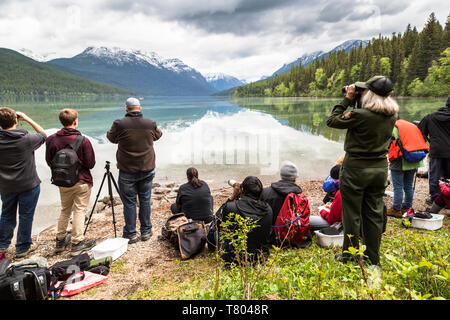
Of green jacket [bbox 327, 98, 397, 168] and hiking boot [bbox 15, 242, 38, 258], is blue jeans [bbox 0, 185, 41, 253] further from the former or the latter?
green jacket [bbox 327, 98, 397, 168]

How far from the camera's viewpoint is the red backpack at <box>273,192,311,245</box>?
4.09 metres

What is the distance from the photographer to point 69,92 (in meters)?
163

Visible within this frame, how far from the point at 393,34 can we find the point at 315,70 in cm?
2927

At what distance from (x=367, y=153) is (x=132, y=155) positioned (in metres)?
3.91

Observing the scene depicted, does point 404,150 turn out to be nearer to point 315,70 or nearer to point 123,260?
point 123,260

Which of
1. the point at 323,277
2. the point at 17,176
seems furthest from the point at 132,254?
the point at 323,277

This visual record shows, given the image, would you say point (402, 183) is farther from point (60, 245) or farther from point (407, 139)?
point (60, 245)

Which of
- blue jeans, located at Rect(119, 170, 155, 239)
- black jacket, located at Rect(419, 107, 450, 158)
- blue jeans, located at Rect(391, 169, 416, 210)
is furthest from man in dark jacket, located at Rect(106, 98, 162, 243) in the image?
black jacket, located at Rect(419, 107, 450, 158)

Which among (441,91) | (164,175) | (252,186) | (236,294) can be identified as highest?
(441,91)

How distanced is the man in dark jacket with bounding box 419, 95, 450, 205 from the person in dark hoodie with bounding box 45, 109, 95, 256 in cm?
720

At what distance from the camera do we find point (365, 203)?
3221mm

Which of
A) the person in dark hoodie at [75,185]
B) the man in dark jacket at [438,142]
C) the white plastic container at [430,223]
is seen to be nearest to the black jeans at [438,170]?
the man in dark jacket at [438,142]

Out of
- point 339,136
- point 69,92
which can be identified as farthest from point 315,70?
point 69,92

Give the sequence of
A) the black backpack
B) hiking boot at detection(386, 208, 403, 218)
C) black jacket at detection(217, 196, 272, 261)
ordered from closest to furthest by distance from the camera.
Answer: black jacket at detection(217, 196, 272, 261) < the black backpack < hiking boot at detection(386, 208, 403, 218)
